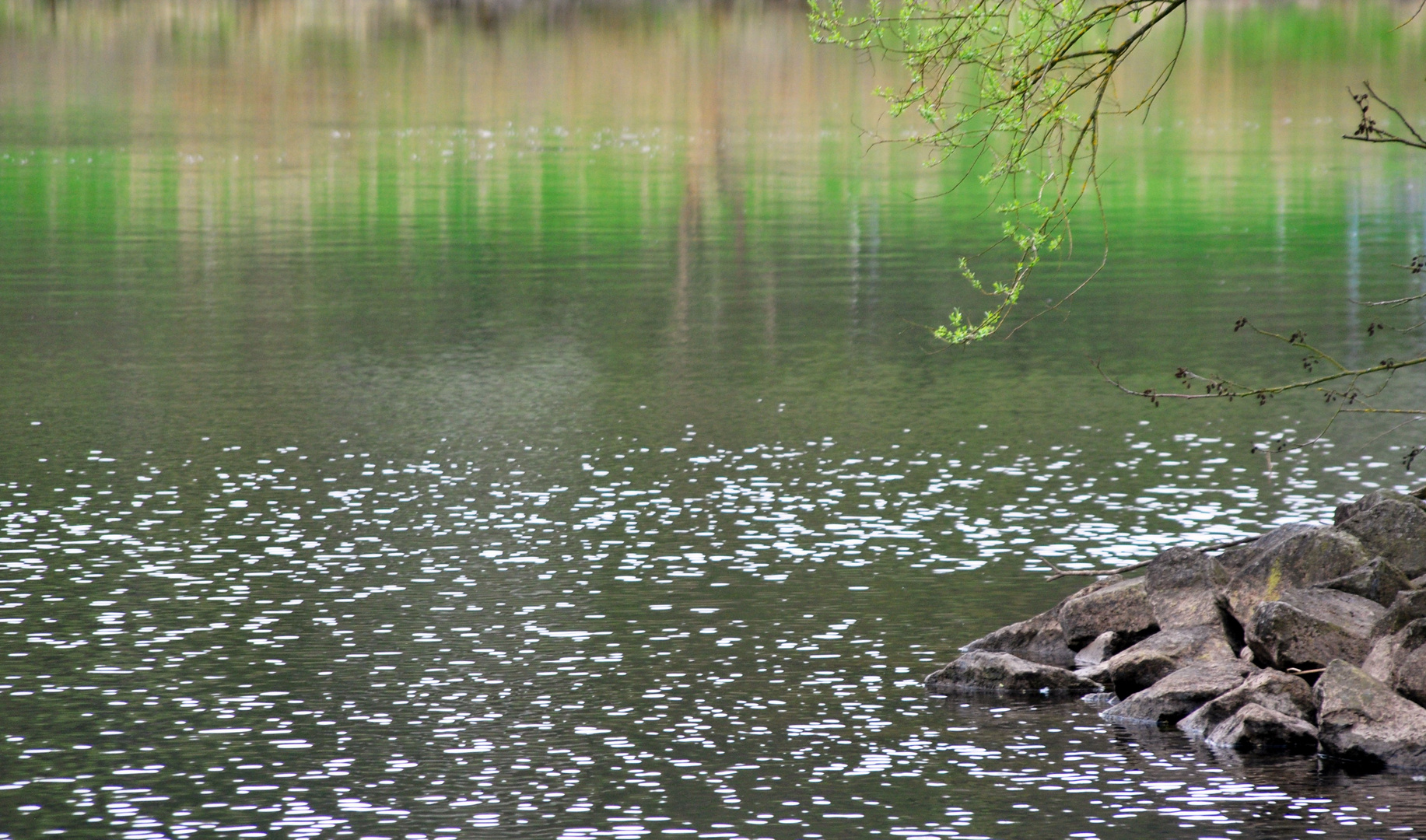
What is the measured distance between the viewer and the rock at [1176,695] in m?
19.2

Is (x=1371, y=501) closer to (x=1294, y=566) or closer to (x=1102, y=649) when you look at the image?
(x=1294, y=566)

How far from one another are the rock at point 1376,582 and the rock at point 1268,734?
7.57ft

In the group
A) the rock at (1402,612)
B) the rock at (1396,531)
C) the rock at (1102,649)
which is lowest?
the rock at (1102,649)

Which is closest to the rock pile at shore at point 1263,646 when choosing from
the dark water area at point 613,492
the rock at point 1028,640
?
the rock at point 1028,640

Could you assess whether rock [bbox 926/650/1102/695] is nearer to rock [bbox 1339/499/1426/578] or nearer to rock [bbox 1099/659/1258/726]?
rock [bbox 1099/659/1258/726]

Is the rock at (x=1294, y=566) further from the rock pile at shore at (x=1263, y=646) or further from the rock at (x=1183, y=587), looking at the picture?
the rock at (x=1183, y=587)

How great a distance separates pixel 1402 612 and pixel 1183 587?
2516mm

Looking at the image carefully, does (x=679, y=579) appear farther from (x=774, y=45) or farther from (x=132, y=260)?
(x=774, y=45)

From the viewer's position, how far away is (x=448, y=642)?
21.8 m

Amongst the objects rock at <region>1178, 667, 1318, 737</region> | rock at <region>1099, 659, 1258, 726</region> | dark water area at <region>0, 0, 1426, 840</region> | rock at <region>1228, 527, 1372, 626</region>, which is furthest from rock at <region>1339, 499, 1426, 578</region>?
dark water area at <region>0, 0, 1426, 840</region>

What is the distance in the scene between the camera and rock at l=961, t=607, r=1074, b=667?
21328mm

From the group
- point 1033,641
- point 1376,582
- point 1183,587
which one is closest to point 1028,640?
point 1033,641

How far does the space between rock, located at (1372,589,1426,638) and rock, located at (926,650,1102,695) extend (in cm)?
273

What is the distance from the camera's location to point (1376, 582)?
2012 centimetres
